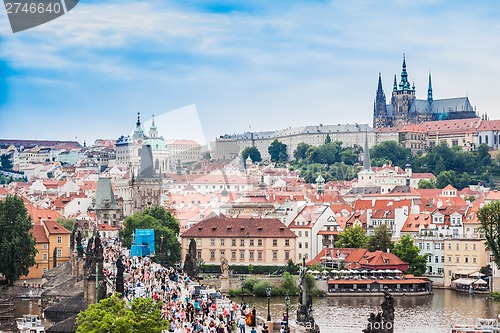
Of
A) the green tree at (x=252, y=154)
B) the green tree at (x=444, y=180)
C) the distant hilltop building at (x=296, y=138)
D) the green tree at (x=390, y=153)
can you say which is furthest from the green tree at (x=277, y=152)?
the green tree at (x=444, y=180)

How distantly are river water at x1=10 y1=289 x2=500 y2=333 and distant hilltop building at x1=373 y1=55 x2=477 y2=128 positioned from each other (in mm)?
120782

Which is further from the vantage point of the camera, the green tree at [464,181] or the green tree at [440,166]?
the green tree at [440,166]

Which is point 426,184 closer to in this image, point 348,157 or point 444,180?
point 444,180

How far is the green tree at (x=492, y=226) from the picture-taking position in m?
48.6

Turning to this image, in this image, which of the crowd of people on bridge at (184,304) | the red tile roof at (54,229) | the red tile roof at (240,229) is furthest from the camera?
the red tile roof at (240,229)

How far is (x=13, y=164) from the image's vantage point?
168 metres

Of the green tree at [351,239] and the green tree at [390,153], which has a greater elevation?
the green tree at [390,153]

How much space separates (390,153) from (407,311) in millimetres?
98148

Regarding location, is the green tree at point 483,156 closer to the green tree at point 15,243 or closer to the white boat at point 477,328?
the green tree at point 15,243

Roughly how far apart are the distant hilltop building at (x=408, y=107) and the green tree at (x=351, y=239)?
4394 inches

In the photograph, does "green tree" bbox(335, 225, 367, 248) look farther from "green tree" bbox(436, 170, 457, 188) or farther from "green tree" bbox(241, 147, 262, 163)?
"green tree" bbox(241, 147, 262, 163)

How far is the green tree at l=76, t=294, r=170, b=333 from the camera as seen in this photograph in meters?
22.4

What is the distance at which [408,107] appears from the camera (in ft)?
565

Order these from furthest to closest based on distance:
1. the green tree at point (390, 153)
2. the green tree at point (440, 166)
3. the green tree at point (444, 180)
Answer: the green tree at point (390, 153)
the green tree at point (440, 166)
the green tree at point (444, 180)
